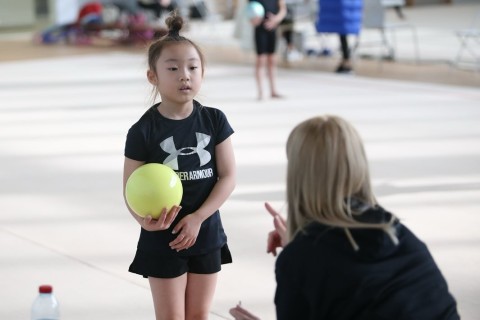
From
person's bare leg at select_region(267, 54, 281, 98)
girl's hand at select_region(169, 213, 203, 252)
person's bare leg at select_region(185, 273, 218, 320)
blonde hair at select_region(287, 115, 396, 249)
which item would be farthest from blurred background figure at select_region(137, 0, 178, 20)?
blonde hair at select_region(287, 115, 396, 249)

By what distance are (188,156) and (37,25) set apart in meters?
22.4

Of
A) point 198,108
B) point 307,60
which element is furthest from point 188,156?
point 307,60

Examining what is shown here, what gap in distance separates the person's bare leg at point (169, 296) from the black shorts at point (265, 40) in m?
7.58

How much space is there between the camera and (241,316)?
9.32 feet

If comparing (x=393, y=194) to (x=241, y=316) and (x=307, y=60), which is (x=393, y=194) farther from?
(x=307, y=60)

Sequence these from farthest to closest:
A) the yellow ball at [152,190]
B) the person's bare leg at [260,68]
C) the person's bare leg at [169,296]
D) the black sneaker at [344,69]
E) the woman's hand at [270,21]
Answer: the black sneaker at [344,69] → the person's bare leg at [260,68] → the woman's hand at [270,21] → the person's bare leg at [169,296] → the yellow ball at [152,190]

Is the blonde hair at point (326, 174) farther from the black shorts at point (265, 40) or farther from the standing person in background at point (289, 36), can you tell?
the standing person in background at point (289, 36)

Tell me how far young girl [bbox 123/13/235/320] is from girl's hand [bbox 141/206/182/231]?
0.09 m

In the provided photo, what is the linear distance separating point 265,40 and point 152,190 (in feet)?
26.1

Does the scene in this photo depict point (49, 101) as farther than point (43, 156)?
Yes

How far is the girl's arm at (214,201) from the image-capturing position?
344 centimetres

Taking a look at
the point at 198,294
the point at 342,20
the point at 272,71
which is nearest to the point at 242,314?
the point at 198,294

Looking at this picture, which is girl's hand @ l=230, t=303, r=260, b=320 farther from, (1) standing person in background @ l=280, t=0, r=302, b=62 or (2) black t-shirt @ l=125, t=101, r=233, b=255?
(1) standing person in background @ l=280, t=0, r=302, b=62

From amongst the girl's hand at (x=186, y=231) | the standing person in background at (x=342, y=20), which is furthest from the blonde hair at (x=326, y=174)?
the standing person in background at (x=342, y=20)
